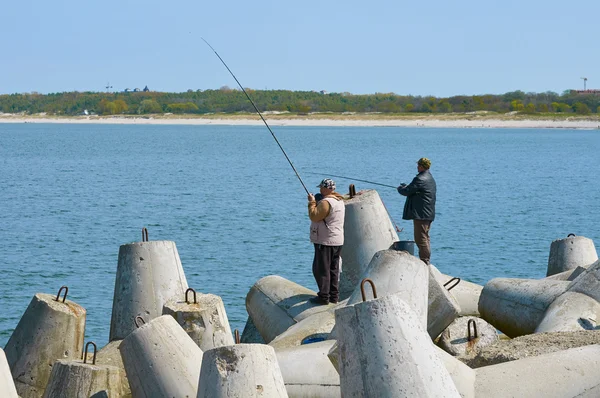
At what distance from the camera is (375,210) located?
10695 mm

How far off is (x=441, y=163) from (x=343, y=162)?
5.59 meters

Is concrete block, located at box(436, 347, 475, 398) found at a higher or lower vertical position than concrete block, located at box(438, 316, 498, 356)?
higher

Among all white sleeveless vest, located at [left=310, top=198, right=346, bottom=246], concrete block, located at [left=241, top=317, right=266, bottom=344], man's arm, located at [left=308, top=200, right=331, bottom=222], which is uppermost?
man's arm, located at [left=308, top=200, right=331, bottom=222]

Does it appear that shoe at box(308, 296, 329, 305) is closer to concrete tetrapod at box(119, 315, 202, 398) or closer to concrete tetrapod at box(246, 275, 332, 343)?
concrete tetrapod at box(246, 275, 332, 343)

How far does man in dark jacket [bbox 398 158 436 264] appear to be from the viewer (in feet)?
37.3

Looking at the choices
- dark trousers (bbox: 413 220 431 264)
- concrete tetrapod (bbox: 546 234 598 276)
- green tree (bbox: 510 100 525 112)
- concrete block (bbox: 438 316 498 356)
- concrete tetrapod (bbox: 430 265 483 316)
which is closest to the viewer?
concrete block (bbox: 438 316 498 356)

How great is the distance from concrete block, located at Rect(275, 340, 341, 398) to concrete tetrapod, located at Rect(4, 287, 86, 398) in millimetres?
2413

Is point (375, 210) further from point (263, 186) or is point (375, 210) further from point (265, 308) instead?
point (263, 186)

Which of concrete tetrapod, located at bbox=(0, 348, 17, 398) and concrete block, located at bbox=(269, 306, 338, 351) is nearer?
concrete tetrapod, located at bbox=(0, 348, 17, 398)

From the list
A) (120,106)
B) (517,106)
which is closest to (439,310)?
(517,106)

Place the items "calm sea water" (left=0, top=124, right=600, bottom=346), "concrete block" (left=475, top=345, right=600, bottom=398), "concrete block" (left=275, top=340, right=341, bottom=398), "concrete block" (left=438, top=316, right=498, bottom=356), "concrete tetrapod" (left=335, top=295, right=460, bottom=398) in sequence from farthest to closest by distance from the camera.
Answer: "calm sea water" (left=0, top=124, right=600, bottom=346) → "concrete block" (left=438, top=316, right=498, bottom=356) → "concrete block" (left=275, top=340, right=341, bottom=398) → "concrete block" (left=475, top=345, right=600, bottom=398) → "concrete tetrapod" (left=335, top=295, right=460, bottom=398)

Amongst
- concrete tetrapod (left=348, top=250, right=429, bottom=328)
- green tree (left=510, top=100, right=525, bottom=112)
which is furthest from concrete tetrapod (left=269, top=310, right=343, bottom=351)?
green tree (left=510, top=100, right=525, bottom=112)

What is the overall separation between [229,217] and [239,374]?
23871 millimetres

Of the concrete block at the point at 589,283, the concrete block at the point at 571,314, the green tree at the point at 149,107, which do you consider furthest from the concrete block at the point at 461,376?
the green tree at the point at 149,107
